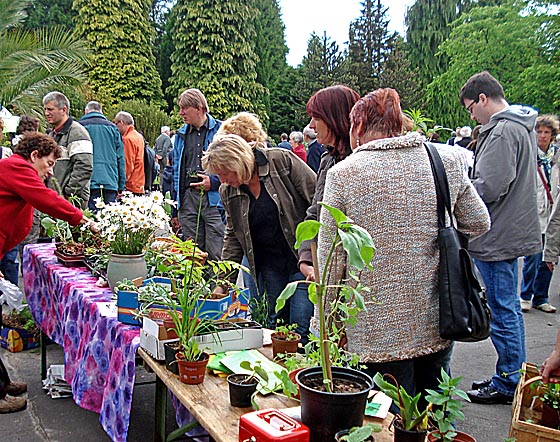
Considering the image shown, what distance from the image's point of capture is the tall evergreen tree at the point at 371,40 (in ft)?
113

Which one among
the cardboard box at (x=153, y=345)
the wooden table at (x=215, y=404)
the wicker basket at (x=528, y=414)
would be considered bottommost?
the wicker basket at (x=528, y=414)

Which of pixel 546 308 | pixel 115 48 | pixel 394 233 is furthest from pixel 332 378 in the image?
pixel 115 48

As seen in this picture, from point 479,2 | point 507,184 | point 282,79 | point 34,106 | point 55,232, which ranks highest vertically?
point 479,2

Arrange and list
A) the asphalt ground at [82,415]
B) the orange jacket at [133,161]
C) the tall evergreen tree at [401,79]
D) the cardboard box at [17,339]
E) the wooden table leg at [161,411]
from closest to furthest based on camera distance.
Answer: the wooden table leg at [161,411] < the asphalt ground at [82,415] < the cardboard box at [17,339] < the orange jacket at [133,161] < the tall evergreen tree at [401,79]

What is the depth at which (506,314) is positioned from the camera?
12.1ft

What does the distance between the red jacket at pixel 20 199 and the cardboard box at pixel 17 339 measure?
4.10 ft

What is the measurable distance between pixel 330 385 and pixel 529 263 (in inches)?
204

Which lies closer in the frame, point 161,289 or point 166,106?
point 161,289

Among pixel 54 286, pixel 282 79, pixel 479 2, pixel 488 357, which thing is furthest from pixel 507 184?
pixel 479 2

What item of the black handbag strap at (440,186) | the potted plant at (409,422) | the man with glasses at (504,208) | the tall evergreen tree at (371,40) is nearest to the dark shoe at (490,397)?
the man with glasses at (504,208)

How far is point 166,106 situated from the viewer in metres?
29.3

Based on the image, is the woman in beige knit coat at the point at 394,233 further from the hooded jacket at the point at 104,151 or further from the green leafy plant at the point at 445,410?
the hooded jacket at the point at 104,151

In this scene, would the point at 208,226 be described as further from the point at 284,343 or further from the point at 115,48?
the point at 115,48

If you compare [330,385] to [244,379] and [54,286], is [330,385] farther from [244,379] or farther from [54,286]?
[54,286]
